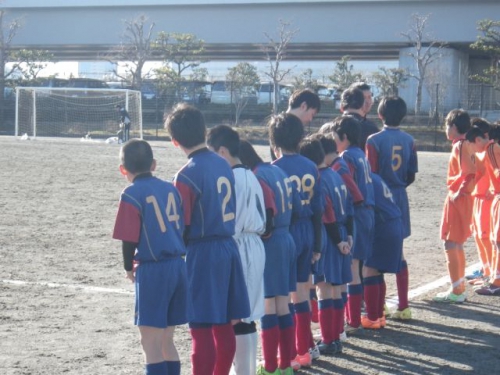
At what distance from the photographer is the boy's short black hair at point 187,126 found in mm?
5121

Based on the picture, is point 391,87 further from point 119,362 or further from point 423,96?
point 119,362

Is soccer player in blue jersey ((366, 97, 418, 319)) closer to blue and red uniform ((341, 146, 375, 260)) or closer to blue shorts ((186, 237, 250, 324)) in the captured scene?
blue and red uniform ((341, 146, 375, 260))

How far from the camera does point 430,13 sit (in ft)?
143

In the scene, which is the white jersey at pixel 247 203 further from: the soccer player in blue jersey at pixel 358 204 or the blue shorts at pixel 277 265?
the soccer player in blue jersey at pixel 358 204

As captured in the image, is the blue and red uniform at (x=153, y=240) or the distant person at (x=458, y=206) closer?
the blue and red uniform at (x=153, y=240)

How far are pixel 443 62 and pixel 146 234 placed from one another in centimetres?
4159

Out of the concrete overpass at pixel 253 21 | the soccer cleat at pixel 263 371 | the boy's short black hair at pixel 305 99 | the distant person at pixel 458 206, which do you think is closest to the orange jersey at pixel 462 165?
the distant person at pixel 458 206

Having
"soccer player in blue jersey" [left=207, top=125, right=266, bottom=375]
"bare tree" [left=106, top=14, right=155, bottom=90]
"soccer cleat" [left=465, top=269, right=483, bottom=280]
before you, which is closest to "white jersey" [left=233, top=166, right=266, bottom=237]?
"soccer player in blue jersey" [left=207, top=125, right=266, bottom=375]

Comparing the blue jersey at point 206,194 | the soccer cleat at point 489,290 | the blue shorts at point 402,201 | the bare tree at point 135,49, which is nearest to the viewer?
the blue jersey at point 206,194

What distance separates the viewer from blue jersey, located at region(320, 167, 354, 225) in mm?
6403

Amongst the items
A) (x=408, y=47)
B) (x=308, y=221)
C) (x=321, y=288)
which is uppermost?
(x=408, y=47)

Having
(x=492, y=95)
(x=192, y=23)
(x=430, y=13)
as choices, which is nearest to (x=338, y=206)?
(x=492, y=95)

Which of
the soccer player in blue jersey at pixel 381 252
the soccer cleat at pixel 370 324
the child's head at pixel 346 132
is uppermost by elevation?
the child's head at pixel 346 132

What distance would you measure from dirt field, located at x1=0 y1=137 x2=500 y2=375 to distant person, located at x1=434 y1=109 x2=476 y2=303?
20cm
